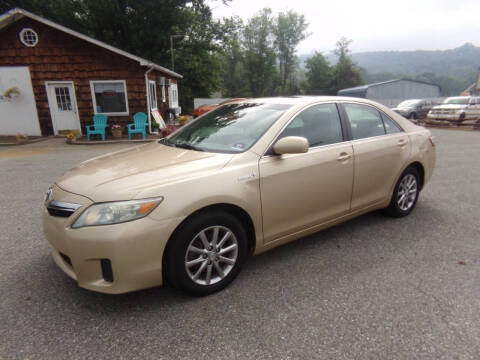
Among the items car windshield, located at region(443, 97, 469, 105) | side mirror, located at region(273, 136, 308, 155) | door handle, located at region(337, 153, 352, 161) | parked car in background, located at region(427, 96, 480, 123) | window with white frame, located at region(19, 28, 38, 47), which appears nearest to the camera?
side mirror, located at region(273, 136, 308, 155)

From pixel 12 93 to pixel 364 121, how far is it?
581 inches

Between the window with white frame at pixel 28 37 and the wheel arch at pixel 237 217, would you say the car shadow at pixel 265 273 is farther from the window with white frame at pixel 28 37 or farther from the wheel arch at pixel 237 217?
the window with white frame at pixel 28 37

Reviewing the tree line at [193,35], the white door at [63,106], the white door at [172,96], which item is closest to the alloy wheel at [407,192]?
the white door at [63,106]

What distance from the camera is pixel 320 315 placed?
2363 millimetres

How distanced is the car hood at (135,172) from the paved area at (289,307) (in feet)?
3.02

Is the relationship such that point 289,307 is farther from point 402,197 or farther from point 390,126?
point 390,126

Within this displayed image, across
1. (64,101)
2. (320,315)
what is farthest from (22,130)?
(320,315)

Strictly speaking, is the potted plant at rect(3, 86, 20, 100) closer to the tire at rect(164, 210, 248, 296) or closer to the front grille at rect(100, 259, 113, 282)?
the front grille at rect(100, 259, 113, 282)

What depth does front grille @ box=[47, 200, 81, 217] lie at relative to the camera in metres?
2.27

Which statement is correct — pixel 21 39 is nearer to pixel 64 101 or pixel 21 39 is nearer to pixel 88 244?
pixel 64 101

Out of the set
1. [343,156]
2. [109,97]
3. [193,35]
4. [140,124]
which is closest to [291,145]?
[343,156]

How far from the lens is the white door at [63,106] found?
44.3 feet

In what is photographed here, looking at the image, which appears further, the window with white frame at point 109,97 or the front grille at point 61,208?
the window with white frame at point 109,97

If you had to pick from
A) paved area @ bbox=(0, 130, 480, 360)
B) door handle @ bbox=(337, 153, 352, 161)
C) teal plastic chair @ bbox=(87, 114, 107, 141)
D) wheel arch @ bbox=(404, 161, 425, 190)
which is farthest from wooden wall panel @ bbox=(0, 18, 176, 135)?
door handle @ bbox=(337, 153, 352, 161)
